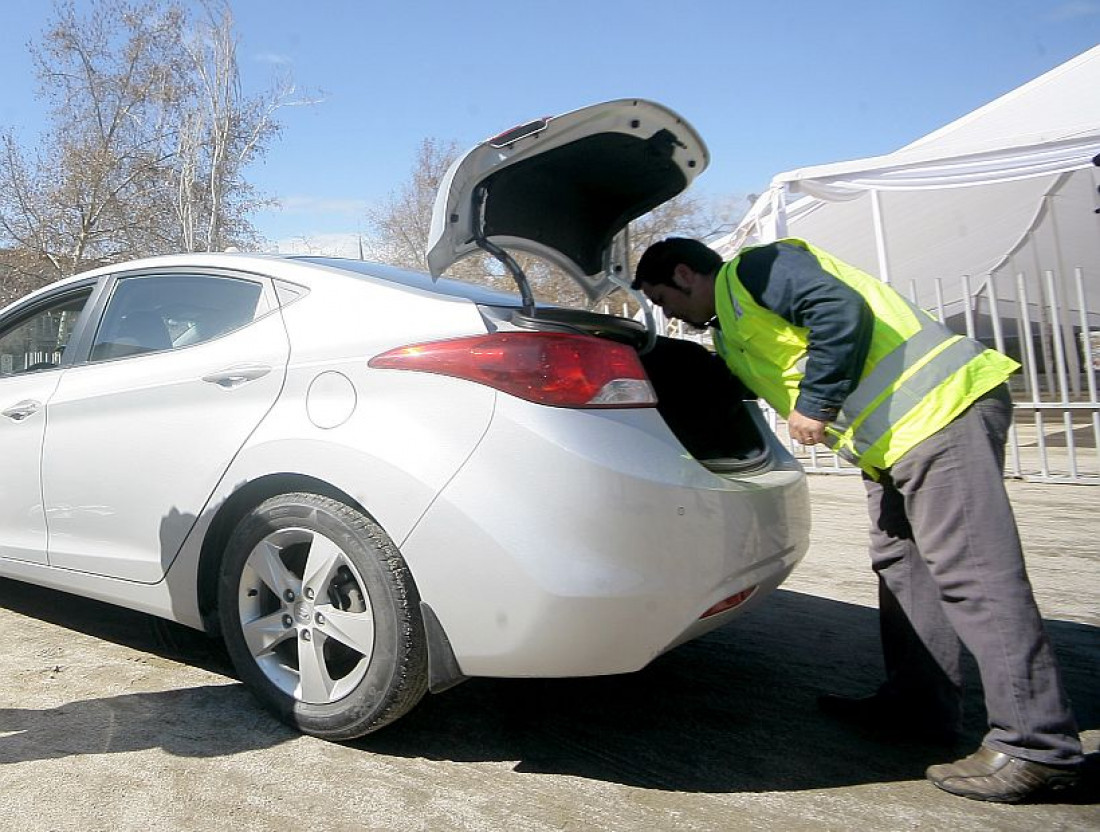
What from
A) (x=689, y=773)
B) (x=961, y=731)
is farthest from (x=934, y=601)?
(x=689, y=773)

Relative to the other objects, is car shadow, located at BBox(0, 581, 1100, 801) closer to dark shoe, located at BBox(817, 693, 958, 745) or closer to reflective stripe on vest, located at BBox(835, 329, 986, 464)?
dark shoe, located at BBox(817, 693, 958, 745)

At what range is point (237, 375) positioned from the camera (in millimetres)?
2711

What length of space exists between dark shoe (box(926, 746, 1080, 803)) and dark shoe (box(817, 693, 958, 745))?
324mm

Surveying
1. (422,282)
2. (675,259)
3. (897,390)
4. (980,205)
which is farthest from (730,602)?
(980,205)

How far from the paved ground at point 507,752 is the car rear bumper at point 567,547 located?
0.37m

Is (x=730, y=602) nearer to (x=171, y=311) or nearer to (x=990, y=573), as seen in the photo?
(x=990, y=573)

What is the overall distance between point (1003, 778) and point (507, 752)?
134 cm

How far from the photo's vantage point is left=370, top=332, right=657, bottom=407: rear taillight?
88.1 inches

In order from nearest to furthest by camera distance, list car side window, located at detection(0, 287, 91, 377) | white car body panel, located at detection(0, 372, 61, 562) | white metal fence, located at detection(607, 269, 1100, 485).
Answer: white car body panel, located at detection(0, 372, 61, 562) < car side window, located at detection(0, 287, 91, 377) < white metal fence, located at detection(607, 269, 1100, 485)

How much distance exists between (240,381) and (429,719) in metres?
1.24

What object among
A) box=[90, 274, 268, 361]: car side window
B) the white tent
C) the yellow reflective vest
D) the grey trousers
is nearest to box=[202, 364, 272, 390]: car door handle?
box=[90, 274, 268, 361]: car side window

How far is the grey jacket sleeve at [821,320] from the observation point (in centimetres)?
234

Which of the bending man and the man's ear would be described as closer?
the bending man

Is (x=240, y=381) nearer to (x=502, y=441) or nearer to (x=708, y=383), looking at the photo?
(x=502, y=441)
